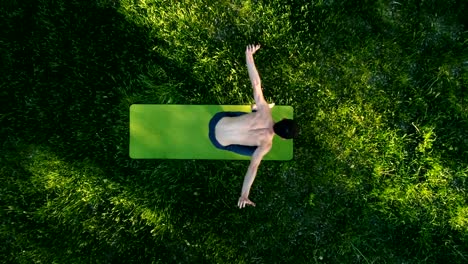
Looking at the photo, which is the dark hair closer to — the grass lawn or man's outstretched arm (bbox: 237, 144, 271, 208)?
man's outstretched arm (bbox: 237, 144, 271, 208)

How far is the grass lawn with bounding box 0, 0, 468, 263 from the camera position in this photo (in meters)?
4.33

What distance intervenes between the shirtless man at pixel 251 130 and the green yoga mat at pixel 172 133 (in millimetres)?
126

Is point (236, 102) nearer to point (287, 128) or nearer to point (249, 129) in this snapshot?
point (249, 129)

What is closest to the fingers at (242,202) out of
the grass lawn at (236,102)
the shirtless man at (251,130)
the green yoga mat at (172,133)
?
the shirtless man at (251,130)

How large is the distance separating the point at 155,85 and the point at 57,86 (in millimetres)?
1067

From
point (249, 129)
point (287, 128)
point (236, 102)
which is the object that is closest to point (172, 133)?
point (236, 102)

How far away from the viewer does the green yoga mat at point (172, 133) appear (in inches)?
170

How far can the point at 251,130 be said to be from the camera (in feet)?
12.2

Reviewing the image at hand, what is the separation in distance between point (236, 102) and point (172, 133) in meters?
0.77

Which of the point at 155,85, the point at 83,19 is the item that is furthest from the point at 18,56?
the point at 155,85

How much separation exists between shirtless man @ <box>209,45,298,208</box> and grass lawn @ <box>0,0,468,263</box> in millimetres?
334

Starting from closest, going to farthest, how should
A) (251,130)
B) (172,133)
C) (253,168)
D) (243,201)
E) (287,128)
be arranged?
1. (287,128)
2. (251,130)
3. (253,168)
4. (243,201)
5. (172,133)

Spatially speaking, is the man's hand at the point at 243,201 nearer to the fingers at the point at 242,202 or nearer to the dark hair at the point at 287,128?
the fingers at the point at 242,202

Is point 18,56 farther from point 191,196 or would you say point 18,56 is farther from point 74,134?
point 191,196
